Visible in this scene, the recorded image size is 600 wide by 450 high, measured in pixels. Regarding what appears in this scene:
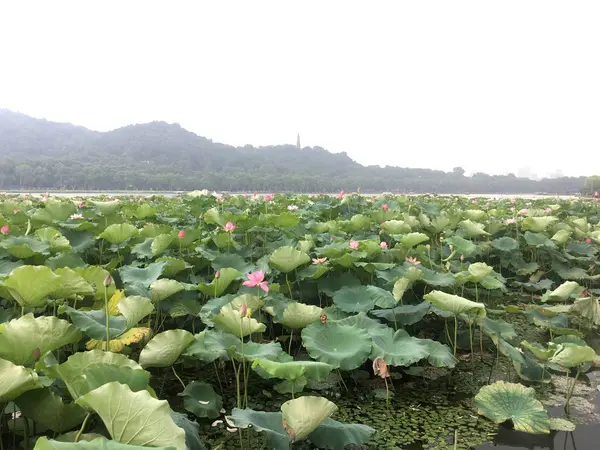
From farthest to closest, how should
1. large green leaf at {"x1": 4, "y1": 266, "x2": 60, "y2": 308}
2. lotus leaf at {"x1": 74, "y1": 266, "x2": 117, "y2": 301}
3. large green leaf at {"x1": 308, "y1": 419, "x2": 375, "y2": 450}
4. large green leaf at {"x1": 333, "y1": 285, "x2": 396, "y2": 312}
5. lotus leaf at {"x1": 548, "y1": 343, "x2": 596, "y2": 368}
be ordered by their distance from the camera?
large green leaf at {"x1": 333, "y1": 285, "x2": 396, "y2": 312}, lotus leaf at {"x1": 74, "y1": 266, "x2": 117, "y2": 301}, lotus leaf at {"x1": 548, "y1": 343, "x2": 596, "y2": 368}, large green leaf at {"x1": 4, "y1": 266, "x2": 60, "y2": 308}, large green leaf at {"x1": 308, "y1": 419, "x2": 375, "y2": 450}

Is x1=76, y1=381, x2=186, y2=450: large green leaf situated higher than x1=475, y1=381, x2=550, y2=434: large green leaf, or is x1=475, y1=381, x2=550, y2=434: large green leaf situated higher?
x1=76, y1=381, x2=186, y2=450: large green leaf

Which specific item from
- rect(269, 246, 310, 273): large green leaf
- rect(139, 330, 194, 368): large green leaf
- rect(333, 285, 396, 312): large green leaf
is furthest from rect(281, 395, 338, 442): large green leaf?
rect(269, 246, 310, 273): large green leaf

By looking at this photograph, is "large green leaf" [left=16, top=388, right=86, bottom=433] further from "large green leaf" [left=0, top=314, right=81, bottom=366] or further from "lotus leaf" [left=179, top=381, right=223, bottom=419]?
"lotus leaf" [left=179, top=381, right=223, bottom=419]

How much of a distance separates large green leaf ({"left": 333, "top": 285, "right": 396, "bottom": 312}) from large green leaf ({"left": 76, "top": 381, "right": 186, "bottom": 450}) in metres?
1.57

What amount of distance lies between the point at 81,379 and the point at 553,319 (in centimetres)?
276

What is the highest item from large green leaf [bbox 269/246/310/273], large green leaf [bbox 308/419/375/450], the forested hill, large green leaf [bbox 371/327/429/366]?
the forested hill

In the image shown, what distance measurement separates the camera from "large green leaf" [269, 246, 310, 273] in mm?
2436

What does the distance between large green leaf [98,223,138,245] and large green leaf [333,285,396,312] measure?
1.48 m

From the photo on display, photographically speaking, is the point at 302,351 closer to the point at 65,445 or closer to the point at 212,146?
the point at 65,445

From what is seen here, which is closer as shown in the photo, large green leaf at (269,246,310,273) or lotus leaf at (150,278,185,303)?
lotus leaf at (150,278,185,303)

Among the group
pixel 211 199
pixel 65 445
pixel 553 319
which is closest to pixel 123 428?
pixel 65 445

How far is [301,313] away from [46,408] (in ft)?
3.56

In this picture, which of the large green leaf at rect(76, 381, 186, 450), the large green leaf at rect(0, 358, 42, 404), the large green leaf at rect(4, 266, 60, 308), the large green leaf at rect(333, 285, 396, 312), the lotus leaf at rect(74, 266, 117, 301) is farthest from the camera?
the large green leaf at rect(333, 285, 396, 312)

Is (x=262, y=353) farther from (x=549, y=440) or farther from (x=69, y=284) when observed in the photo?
(x=549, y=440)
